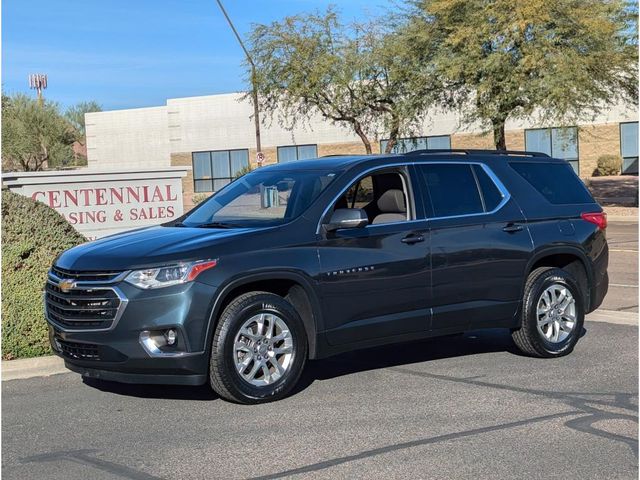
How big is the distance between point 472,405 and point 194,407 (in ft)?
6.86

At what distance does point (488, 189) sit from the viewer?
27.7 feet

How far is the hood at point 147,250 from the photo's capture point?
6.60 meters

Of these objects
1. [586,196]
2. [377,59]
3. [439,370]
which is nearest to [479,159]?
→ [586,196]

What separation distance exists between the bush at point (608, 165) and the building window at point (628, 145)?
0.99m

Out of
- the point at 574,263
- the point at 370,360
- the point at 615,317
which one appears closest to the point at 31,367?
the point at 370,360

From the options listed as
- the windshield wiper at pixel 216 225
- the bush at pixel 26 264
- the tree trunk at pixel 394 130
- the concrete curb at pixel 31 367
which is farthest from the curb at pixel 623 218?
the concrete curb at pixel 31 367

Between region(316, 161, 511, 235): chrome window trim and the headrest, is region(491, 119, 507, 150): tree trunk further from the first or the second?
the headrest

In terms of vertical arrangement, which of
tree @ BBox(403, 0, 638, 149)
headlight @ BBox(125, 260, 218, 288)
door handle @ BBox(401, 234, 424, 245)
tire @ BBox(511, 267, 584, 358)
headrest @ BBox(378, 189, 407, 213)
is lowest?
tire @ BBox(511, 267, 584, 358)

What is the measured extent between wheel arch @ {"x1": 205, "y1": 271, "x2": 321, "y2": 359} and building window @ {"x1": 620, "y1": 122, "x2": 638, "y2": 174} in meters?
47.1

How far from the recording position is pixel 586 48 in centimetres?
2853

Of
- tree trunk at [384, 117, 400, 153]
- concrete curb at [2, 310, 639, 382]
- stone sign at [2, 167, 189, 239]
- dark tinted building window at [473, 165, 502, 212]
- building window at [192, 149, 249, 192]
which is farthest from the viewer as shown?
building window at [192, 149, 249, 192]

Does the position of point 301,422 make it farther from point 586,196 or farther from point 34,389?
point 586,196

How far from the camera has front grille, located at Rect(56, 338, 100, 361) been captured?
6.72 meters

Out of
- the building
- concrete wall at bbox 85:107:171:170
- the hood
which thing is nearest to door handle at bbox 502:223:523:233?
Result: the hood
